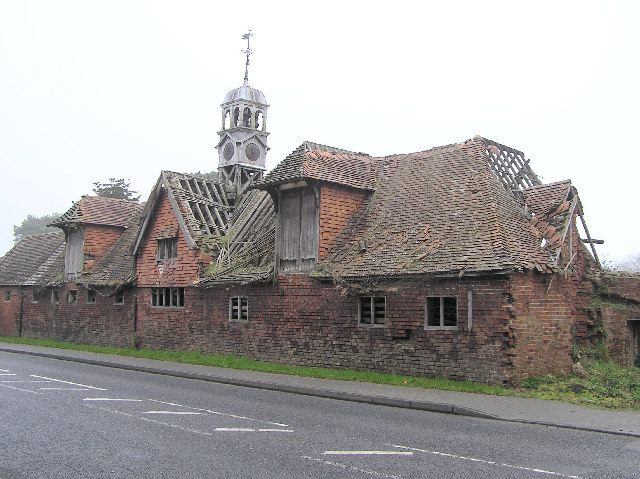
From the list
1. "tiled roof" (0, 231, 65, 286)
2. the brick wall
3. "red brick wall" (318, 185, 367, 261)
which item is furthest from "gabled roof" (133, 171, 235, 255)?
"tiled roof" (0, 231, 65, 286)

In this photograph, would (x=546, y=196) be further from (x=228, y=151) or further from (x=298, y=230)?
(x=228, y=151)

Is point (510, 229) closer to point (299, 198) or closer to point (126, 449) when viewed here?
point (299, 198)

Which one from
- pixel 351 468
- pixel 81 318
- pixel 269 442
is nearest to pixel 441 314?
→ pixel 269 442

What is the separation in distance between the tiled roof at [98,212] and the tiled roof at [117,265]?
0.72 m

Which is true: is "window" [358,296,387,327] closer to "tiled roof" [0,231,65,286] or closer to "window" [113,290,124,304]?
"window" [113,290,124,304]

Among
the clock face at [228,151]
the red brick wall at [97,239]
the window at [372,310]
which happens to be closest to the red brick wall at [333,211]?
the window at [372,310]

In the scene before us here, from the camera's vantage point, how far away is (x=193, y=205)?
2967 centimetres

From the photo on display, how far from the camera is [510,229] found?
18.1m

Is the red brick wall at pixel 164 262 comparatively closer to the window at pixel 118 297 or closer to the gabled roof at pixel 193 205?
the gabled roof at pixel 193 205

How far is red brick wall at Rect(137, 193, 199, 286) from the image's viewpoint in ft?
90.8

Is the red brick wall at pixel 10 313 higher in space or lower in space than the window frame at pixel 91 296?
lower

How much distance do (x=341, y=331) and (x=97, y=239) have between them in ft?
67.0

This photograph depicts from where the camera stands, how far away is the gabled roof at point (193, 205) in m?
28.3

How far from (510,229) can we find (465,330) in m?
3.18
